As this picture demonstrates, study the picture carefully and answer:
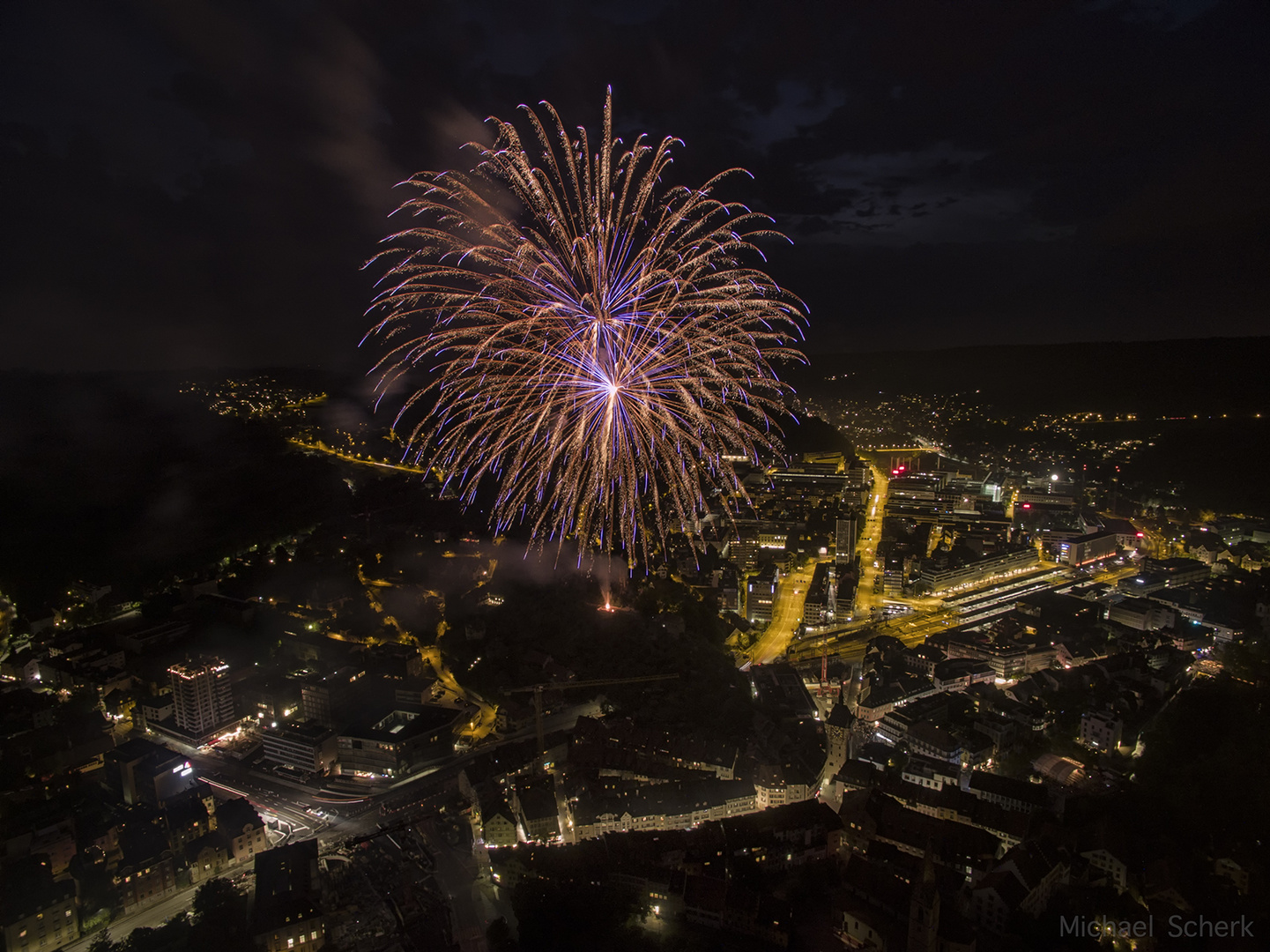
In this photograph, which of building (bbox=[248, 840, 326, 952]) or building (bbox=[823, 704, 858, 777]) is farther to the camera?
building (bbox=[823, 704, 858, 777])

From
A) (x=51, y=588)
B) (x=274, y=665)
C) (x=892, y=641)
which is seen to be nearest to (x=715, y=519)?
(x=892, y=641)

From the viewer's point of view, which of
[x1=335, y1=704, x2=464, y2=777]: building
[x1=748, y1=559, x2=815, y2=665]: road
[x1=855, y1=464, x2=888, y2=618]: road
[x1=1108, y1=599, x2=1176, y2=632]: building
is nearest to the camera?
[x1=335, y1=704, x2=464, y2=777]: building

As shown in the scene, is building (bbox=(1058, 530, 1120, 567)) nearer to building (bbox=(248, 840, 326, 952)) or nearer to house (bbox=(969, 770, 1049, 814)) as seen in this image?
house (bbox=(969, 770, 1049, 814))

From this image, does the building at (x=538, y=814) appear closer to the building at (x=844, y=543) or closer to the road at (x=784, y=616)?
the road at (x=784, y=616)

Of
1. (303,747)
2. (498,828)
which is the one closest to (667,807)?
(498,828)

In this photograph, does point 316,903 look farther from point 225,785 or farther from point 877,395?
point 877,395

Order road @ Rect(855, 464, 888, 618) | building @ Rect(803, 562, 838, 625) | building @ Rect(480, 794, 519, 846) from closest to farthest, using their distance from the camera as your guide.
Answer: building @ Rect(480, 794, 519, 846) < building @ Rect(803, 562, 838, 625) < road @ Rect(855, 464, 888, 618)

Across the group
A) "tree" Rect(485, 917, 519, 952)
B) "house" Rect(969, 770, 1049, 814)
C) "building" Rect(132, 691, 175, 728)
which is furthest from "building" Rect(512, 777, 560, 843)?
"building" Rect(132, 691, 175, 728)

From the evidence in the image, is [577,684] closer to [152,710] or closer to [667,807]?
[667,807]
